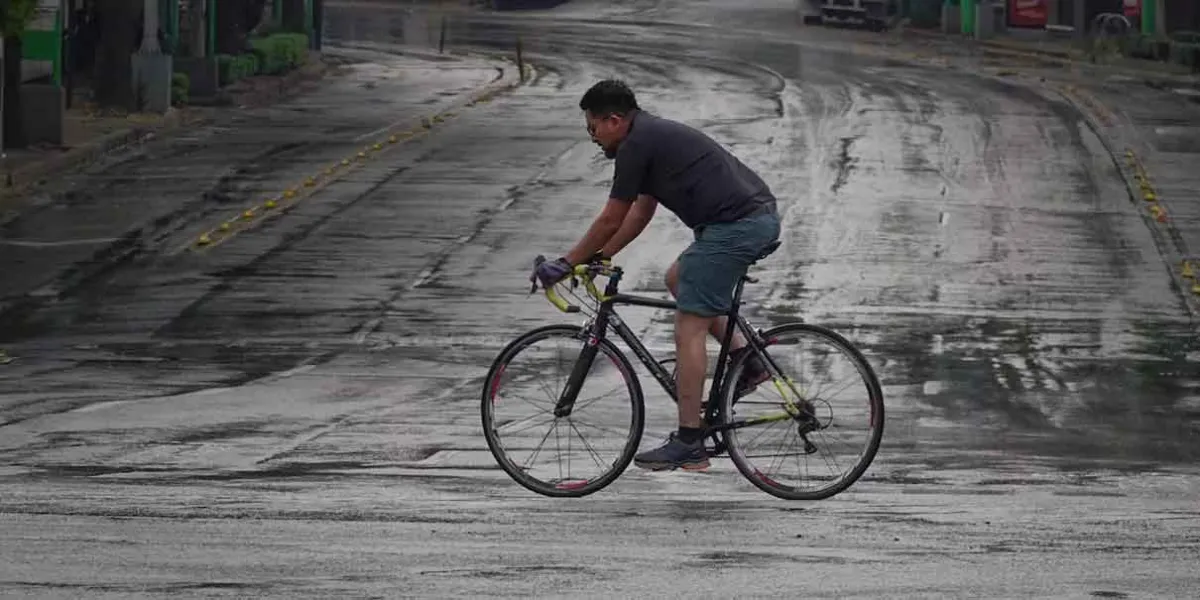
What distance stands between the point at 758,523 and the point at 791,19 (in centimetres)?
6085

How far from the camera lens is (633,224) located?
975cm

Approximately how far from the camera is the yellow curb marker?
2316cm

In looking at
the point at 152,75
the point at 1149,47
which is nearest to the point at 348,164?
the point at 152,75

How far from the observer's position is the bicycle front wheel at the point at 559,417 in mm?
9852

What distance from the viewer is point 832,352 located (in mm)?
9734

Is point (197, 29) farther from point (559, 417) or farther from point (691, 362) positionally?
point (691, 362)

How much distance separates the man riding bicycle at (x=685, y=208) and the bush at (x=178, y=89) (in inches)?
1153

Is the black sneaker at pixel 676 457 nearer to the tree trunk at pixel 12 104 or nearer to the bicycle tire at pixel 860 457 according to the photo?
the bicycle tire at pixel 860 457

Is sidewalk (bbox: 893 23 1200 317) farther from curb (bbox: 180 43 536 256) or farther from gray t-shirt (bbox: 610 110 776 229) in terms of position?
gray t-shirt (bbox: 610 110 776 229)

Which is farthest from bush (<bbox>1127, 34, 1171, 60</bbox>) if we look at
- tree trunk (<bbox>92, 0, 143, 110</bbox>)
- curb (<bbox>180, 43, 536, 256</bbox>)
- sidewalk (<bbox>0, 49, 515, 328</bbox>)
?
tree trunk (<bbox>92, 0, 143, 110</bbox>)

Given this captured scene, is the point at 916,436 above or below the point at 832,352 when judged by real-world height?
below

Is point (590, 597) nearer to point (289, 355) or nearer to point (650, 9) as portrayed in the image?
point (289, 355)

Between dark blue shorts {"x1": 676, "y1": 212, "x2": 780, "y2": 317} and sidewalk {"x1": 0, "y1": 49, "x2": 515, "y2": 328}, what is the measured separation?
884cm

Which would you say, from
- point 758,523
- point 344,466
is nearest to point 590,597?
point 758,523
